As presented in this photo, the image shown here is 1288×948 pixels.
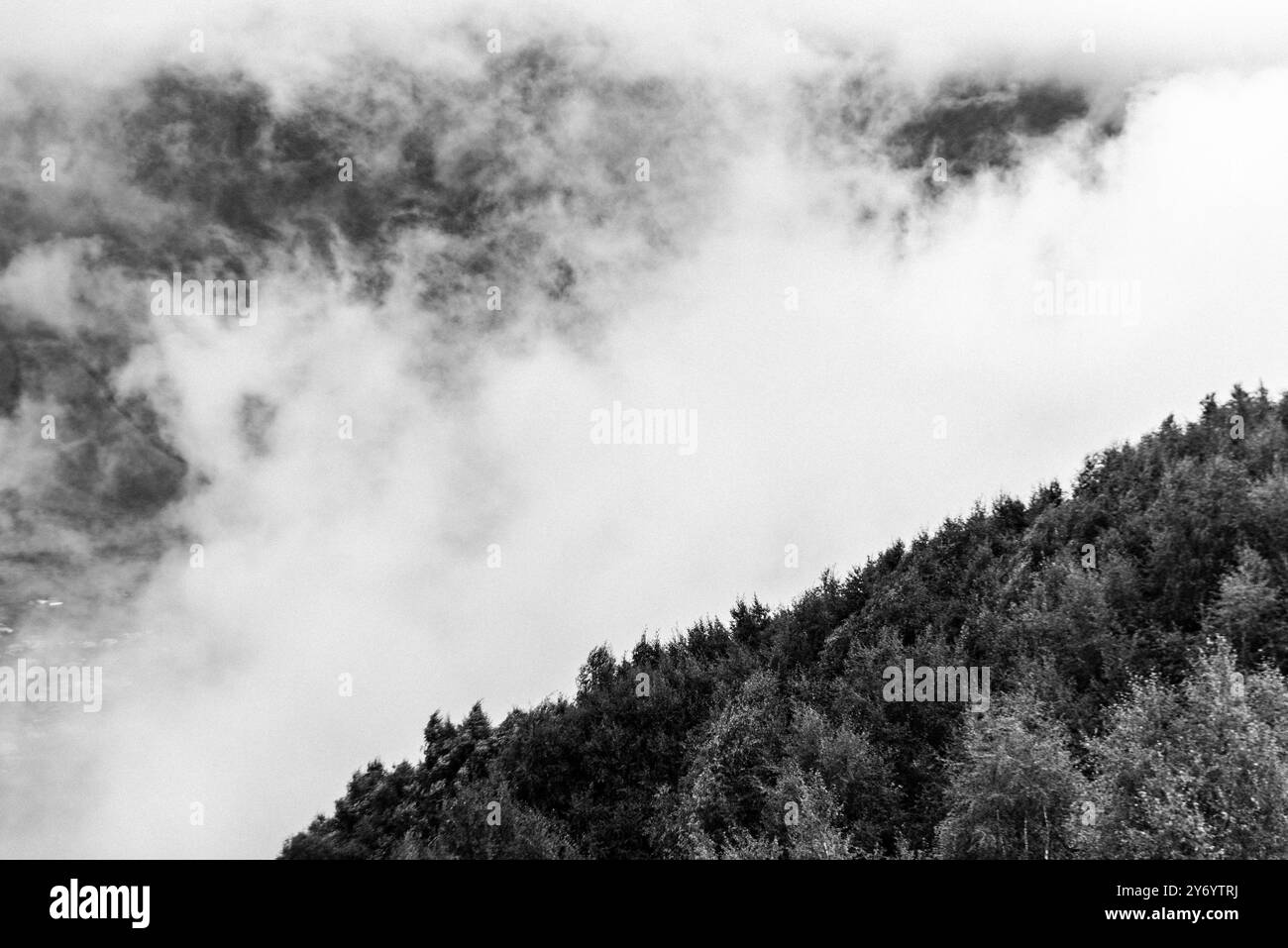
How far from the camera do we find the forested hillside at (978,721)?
34906 mm

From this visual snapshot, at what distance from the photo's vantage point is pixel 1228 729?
3284 cm

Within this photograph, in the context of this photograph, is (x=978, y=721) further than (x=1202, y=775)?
Yes

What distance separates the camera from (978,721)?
50469mm

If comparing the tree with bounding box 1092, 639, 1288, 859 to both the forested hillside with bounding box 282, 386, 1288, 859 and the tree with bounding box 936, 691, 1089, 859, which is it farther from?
the tree with bounding box 936, 691, 1089, 859

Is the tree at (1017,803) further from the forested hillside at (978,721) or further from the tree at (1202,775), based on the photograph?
the tree at (1202,775)

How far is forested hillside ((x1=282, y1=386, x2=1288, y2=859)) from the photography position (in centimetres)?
3491

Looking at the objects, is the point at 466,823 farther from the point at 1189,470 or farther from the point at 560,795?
the point at 1189,470

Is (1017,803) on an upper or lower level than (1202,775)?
lower

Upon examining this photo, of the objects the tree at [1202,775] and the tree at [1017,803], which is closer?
the tree at [1202,775]

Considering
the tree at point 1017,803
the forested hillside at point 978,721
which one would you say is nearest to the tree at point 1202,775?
the forested hillside at point 978,721

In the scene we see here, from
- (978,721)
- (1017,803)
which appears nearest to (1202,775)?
(1017,803)

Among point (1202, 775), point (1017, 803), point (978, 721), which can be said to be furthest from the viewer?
point (978, 721)

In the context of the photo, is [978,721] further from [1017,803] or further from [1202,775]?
[1202,775]

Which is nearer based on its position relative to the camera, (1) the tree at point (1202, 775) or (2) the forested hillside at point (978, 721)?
(1) the tree at point (1202, 775)
